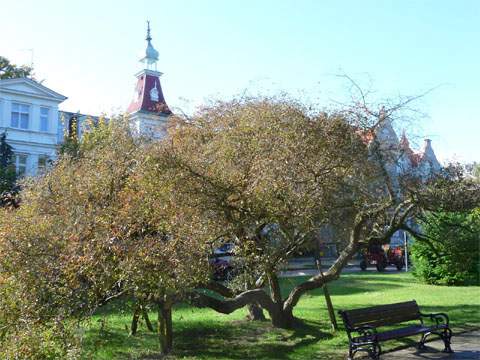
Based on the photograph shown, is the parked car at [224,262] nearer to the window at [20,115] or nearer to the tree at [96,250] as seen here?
the tree at [96,250]

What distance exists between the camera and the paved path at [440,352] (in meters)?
9.26

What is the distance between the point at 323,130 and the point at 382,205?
6.55 feet

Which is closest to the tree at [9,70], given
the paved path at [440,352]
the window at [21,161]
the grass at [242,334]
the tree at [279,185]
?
the window at [21,161]

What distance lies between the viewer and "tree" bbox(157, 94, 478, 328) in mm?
9469

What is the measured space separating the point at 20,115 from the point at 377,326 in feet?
98.0

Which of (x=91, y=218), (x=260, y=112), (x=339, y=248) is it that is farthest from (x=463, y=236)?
(x=91, y=218)

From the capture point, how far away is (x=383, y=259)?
1256 inches

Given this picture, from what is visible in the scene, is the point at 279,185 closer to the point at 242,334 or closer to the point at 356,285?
the point at 242,334

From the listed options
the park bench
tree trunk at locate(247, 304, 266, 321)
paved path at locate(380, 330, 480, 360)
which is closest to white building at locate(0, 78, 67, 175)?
tree trunk at locate(247, 304, 266, 321)

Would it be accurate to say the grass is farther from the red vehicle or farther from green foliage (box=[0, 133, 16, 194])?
the red vehicle

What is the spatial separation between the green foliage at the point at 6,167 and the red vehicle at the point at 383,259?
19.3 m

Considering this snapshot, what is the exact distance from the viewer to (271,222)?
10.4 meters

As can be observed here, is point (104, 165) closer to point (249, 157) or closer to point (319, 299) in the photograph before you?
point (249, 157)

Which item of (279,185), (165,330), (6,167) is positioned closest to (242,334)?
(165,330)
